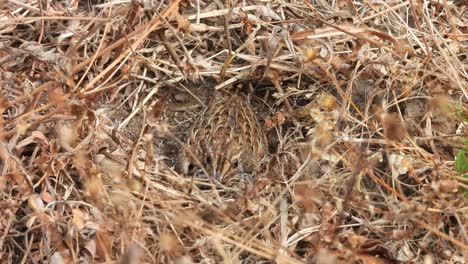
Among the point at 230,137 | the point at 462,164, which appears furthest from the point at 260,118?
the point at 462,164

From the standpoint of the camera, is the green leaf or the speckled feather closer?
the green leaf

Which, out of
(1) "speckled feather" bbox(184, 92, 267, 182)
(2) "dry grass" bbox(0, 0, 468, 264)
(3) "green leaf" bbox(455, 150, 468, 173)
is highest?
(3) "green leaf" bbox(455, 150, 468, 173)

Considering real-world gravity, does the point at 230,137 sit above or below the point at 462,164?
below

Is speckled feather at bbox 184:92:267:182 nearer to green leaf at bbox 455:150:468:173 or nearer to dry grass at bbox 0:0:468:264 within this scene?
dry grass at bbox 0:0:468:264

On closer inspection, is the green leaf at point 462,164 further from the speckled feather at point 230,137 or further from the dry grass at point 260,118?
the speckled feather at point 230,137

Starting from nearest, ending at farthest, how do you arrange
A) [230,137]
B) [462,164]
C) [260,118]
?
[462,164] → [230,137] → [260,118]

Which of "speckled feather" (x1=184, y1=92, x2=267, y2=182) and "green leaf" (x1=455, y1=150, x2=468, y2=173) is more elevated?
"green leaf" (x1=455, y1=150, x2=468, y2=173)

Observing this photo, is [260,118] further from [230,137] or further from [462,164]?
[462,164]

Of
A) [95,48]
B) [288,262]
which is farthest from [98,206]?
[95,48]

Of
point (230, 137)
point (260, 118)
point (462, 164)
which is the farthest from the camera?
point (260, 118)

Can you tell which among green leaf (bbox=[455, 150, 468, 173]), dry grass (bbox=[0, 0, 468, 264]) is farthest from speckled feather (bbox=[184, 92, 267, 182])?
green leaf (bbox=[455, 150, 468, 173])
